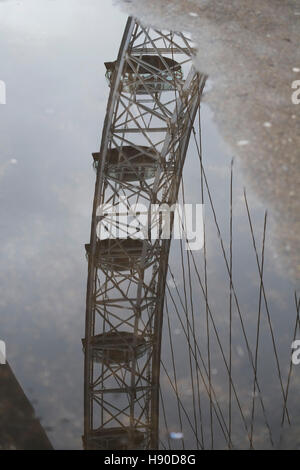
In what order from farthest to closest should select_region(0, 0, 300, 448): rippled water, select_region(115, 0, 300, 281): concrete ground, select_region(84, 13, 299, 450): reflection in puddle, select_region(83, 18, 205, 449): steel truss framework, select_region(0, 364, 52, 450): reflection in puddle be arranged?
select_region(83, 18, 205, 449): steel truss framework < select_region(115, 0, 300, 281): concrete ground < select_region(0, 0, 300, 448): rippled water < select_region(84, 13, 299, 450): reflection in puddle < select_region(0, 364, 52, 450): reflection in puddle

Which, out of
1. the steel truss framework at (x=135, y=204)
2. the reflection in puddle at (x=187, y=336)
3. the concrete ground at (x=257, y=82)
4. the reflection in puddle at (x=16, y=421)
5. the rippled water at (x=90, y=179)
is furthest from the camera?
the steel truss framework at (x=135, y=204)

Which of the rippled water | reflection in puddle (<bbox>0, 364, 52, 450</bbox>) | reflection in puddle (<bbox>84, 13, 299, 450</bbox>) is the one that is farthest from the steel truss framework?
reflection in puddle (<bbox>0, 364, 52, 450</bbox>)

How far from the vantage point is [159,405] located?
4645 mm

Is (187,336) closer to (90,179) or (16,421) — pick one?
(16,421)

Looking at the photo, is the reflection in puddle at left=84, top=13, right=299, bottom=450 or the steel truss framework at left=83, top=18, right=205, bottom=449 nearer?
the reflection in puddle at left=84, top=13, right=299, bottom=450

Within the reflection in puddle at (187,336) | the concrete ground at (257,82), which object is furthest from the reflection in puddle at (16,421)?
the concrete ground at (257,82)

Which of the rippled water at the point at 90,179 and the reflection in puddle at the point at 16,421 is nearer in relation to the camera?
the reflection in puddle at the point at 16,421

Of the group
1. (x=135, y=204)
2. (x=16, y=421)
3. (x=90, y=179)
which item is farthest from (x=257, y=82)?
(x=135, y=204)

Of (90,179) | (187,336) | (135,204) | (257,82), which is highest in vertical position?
(135,204)

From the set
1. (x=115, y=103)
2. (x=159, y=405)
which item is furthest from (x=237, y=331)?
(x=115, y=103)

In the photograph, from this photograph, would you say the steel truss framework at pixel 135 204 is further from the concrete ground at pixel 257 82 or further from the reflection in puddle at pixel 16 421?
the reflection in puddle at pixel 16 421

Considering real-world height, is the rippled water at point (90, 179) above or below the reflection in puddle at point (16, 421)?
above

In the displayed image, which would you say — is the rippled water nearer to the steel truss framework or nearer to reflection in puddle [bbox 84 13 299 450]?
reflection in puddle [bbox 84 13 299 450]

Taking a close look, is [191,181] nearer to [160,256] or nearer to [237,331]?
[160,256]
